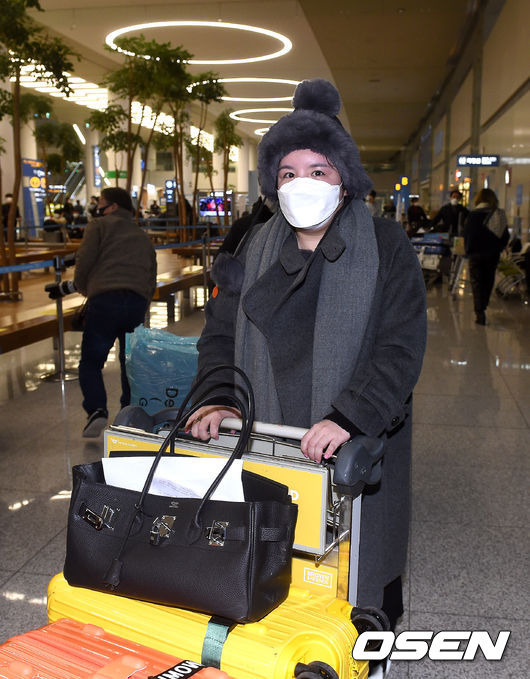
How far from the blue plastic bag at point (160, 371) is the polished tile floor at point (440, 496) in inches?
26.9

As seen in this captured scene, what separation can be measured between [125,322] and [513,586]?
308 centimetres

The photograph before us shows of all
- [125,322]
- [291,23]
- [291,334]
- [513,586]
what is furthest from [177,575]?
[291,23]

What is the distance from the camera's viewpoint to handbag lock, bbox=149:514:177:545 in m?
1.38

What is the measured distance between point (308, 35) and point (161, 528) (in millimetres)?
19438

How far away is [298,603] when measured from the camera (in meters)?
1.51

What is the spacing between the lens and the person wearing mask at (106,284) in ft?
16.3

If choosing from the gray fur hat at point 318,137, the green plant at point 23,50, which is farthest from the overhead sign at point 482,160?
the gray fur hat at point 318,137

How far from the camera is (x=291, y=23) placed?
17859 mm

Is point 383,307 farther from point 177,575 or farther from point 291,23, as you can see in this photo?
point 291,23

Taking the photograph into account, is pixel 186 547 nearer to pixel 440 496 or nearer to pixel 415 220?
pixel 440 496

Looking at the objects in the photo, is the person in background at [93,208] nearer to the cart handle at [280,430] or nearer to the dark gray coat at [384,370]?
the dark gray coat at [384,370]

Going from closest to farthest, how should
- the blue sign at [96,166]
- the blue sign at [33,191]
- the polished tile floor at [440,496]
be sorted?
1. the polished tile floor at [440,496]
2. the blue sign at [33,191]
3. the blue sign at [96,166]

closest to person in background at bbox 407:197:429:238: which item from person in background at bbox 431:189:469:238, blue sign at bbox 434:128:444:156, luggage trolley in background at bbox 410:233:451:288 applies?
person in background at bbox 431:189:469:238

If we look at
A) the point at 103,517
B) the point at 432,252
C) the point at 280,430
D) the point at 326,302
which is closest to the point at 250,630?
the point at 103,517
